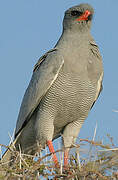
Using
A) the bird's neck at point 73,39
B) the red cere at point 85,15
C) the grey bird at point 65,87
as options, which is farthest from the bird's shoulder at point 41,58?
the red cere at point 85,15

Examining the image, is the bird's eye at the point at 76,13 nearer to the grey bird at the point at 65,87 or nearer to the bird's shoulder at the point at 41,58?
the grey bird at the point at 65,87

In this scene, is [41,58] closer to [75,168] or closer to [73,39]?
[73,39]

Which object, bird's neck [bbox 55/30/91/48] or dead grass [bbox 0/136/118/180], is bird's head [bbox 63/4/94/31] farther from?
dead grass [bbox 0/136/118/180]

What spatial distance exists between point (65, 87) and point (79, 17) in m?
1.15

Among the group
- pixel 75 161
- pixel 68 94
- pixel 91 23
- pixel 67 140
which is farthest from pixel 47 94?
pixel 75 161

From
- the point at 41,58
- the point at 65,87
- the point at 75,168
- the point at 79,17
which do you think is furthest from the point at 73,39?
the point at 75,168

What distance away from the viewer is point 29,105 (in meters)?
6.60

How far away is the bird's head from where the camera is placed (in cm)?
662

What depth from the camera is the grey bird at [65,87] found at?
6.30 m

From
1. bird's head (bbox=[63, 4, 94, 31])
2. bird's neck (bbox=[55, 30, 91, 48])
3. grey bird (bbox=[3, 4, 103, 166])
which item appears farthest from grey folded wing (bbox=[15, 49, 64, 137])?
bird's head (bbox=[63, 4, 94, 31])

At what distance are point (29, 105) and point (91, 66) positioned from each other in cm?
110

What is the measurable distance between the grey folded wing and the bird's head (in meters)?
0.51

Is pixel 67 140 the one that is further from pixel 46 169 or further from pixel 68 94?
pixel 46 169

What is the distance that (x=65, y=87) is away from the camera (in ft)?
20.6
